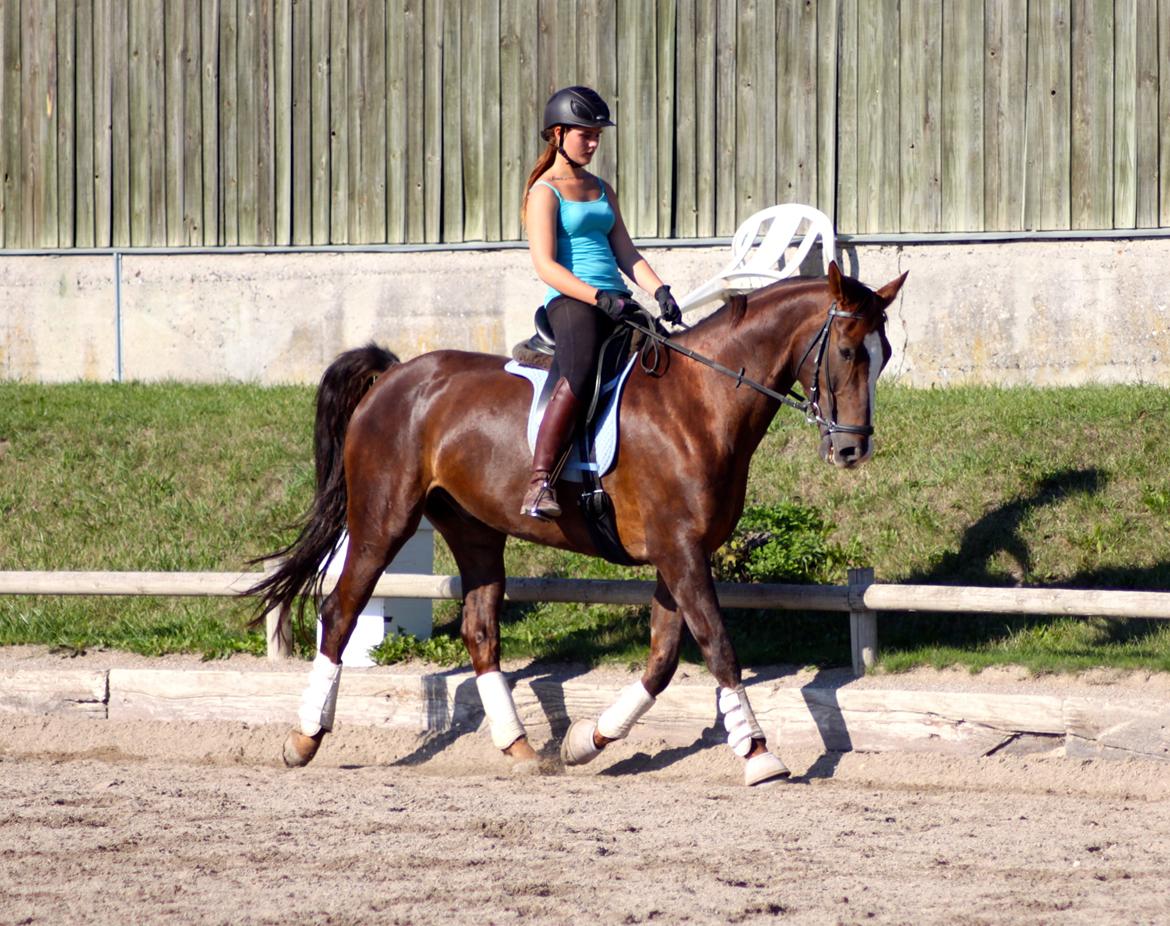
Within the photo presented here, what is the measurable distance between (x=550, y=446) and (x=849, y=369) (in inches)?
50.0

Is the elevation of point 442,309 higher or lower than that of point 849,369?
higher

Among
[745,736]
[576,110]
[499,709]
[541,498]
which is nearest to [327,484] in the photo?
[499,709]

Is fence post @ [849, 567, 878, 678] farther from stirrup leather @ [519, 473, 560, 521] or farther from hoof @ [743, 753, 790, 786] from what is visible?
stirrup leather @ [519, 473, 560, 521]

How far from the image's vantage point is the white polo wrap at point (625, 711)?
21.5ft

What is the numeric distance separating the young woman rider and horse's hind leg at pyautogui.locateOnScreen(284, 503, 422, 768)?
2.95 feet

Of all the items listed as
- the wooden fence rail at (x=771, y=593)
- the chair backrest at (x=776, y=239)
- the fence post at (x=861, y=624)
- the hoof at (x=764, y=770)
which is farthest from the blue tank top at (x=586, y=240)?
the chair backrest at (x=776, y=239)

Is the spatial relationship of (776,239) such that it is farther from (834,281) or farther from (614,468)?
(834,281)

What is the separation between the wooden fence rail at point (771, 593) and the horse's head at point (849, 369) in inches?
45.6

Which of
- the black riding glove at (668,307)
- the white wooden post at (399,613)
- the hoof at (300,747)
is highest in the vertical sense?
the black riding glove at (668,307)

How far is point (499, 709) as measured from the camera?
6.94 meters

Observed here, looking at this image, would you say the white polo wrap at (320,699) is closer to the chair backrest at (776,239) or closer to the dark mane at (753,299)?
the dark mane at (753,299)

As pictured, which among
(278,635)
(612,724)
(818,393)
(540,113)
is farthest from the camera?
(540,113)

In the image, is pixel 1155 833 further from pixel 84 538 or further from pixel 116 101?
pixel 116 101

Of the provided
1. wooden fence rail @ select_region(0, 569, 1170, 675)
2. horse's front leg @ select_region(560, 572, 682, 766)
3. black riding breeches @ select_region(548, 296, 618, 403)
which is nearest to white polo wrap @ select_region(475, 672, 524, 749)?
horse's front leg @ select_region(560, 572, 682, 766)
